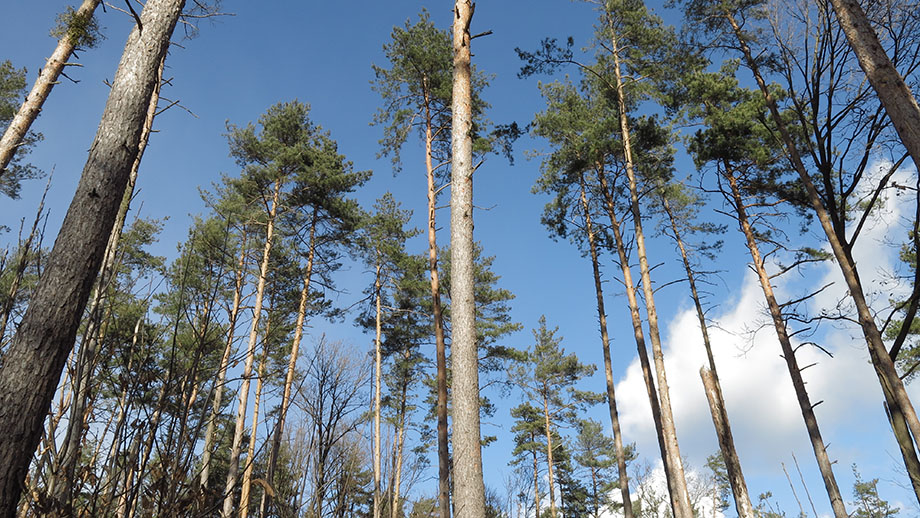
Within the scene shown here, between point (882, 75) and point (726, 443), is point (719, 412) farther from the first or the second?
point (882, 75)

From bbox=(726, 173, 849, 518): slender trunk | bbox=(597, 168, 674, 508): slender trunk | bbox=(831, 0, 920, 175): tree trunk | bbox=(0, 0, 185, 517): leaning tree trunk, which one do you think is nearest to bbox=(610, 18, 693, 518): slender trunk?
bbox=(597, 168, 674, 508): slender trunk

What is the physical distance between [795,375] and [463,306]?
8776mm

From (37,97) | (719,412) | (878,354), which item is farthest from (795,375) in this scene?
(37,97)

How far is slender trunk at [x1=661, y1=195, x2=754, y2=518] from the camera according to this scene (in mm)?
10641

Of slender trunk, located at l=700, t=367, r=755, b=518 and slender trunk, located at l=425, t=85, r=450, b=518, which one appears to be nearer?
slender trunk, located at l=425, t=85, r=450, b=518

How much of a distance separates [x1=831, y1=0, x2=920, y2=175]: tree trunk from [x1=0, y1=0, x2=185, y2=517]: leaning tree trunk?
675 cm

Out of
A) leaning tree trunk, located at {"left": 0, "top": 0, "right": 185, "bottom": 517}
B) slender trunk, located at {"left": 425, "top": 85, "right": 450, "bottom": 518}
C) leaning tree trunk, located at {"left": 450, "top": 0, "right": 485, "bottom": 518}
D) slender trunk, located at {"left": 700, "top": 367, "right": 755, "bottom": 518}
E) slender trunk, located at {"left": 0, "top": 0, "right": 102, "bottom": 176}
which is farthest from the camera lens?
slender trunk, located at {"left": 700, "top": 367, "right": 755, "bottom": 518}

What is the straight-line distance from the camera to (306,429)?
3.37 metres

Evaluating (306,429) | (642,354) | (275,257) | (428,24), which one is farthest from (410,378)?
(306,429)

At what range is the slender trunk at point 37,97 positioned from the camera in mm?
7598

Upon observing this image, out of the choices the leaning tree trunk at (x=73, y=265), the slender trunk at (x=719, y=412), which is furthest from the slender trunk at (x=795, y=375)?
the leaning tree trunk at (x=73, y=265)

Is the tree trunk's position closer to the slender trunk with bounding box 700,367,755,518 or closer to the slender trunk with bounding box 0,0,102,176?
the slender trunk with bounding box 700,367,755,518

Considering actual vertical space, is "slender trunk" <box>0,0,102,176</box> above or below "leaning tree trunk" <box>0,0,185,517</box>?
above

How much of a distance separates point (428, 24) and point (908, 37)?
9.04 metres
